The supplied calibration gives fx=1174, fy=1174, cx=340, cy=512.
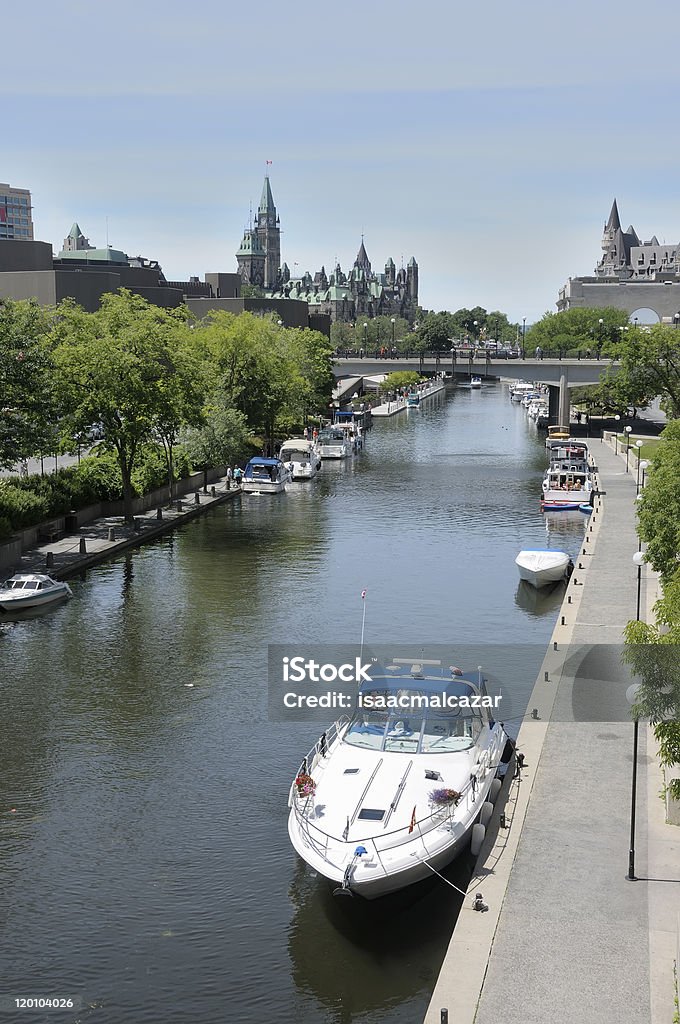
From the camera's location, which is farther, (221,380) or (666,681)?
(221,380)

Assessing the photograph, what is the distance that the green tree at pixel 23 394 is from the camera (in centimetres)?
5791

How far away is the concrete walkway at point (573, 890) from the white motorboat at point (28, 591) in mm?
23016

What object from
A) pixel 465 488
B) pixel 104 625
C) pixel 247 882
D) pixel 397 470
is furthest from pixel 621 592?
pixel 397 470

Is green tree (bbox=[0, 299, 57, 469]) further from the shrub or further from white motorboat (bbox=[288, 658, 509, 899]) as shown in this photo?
white motorboat (bbox=[288, 658, 509, 899])

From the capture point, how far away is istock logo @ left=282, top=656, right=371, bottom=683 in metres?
41.4

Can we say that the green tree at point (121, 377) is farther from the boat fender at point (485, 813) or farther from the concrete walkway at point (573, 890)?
the boat fender at point (485, 813)

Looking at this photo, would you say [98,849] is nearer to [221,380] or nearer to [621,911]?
[621,911]

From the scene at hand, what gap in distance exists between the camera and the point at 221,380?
99.2m

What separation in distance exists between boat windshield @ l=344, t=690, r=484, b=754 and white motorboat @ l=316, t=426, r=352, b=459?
8330cm

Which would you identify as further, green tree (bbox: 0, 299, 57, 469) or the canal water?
green tree (bbox: 0, 299, 57, 469)

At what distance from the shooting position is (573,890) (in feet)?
77.4

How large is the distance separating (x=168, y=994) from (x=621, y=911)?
8.85m

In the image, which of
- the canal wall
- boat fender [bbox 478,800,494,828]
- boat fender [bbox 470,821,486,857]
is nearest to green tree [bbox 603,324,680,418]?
the canal wall

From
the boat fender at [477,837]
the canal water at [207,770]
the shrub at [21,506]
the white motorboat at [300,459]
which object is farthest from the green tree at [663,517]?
the white motorboat at [300,459]
